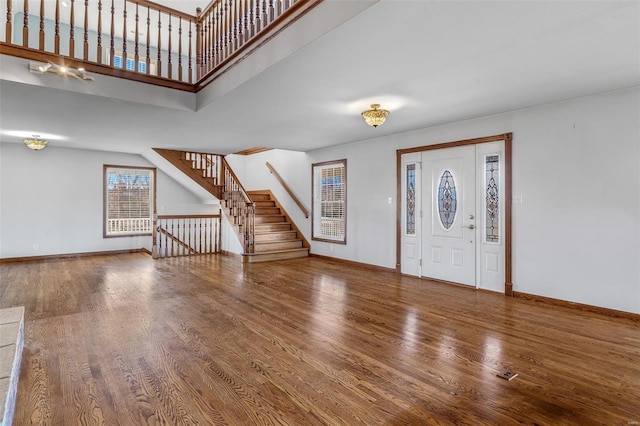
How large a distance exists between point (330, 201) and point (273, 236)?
1.69 metres

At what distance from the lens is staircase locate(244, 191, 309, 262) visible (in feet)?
25.4

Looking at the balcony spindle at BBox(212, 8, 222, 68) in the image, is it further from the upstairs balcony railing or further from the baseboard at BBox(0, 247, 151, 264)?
the baseboard at BBox(0, 247, 151, 264)

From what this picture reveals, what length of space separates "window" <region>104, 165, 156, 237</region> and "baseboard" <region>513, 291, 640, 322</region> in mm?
8581

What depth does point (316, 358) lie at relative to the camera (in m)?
2.79

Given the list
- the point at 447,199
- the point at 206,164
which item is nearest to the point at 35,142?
the point at 206,164

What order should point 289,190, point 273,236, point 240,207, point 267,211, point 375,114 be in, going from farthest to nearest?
1. point 267,211
2. point 289,190
3. point 273,236
4. point 240,207
5. point 375,114

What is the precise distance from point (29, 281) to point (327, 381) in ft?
18.7

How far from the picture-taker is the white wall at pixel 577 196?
3805mm

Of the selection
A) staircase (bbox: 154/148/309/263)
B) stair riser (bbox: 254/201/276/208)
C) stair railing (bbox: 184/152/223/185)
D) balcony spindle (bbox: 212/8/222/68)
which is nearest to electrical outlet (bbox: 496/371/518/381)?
balcony spindle (bbox: 212/8/222/68)

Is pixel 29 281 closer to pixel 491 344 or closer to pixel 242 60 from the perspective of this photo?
pixel 242 60

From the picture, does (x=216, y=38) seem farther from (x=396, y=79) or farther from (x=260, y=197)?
(x=260, y=197)

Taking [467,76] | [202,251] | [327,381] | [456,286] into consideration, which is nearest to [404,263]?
[456,286]

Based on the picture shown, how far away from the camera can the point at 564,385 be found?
2381 mm

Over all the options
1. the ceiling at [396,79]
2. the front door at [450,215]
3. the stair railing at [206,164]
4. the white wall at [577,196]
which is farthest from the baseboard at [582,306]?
the stair railing at [206,164]
